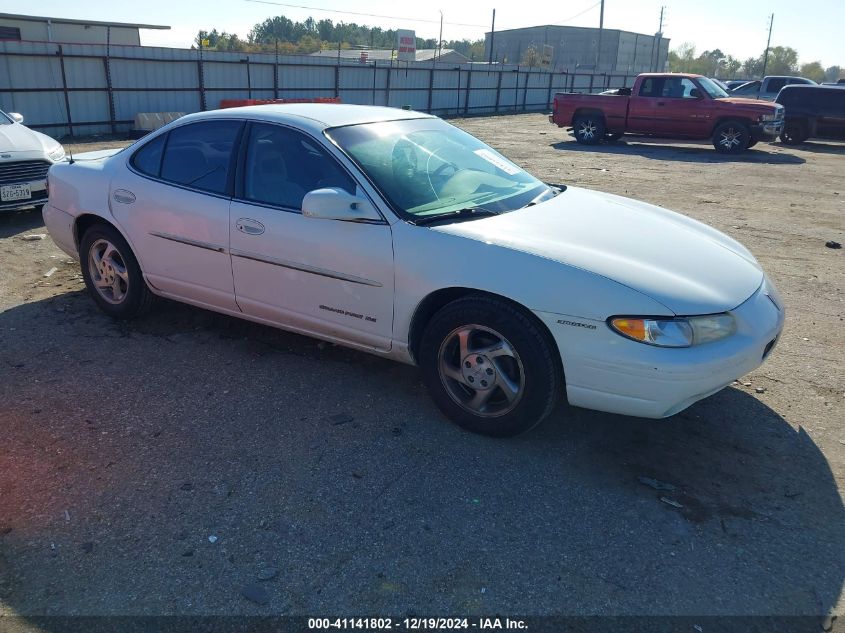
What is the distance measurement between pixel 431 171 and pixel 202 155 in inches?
61.2

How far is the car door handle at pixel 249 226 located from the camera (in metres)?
4.20

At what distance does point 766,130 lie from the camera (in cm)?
1761

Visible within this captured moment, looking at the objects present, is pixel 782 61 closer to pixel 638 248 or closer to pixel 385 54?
pixel 385 54

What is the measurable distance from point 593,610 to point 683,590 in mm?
375

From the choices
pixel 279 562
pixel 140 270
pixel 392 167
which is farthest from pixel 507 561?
pixel 140 270

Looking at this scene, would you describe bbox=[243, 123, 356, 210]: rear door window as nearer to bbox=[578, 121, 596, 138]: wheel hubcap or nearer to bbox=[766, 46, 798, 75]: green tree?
bbox=[578, 121, 596, 138]: wheel hubcap

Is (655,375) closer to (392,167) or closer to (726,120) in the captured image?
(392,167)

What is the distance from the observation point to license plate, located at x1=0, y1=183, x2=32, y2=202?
7941 millimetres

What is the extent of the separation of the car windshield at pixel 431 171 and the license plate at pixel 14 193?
5603mm

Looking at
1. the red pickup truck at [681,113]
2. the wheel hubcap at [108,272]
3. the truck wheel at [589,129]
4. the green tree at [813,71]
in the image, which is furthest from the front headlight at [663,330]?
the green tree at [813,71]

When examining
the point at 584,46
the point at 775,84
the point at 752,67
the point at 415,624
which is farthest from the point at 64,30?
the point at 752,67

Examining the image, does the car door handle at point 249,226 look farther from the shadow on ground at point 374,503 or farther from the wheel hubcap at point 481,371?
the wheel hubcap at point 481,371

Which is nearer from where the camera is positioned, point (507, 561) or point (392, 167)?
point (507, 561)

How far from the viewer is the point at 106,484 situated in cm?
327
